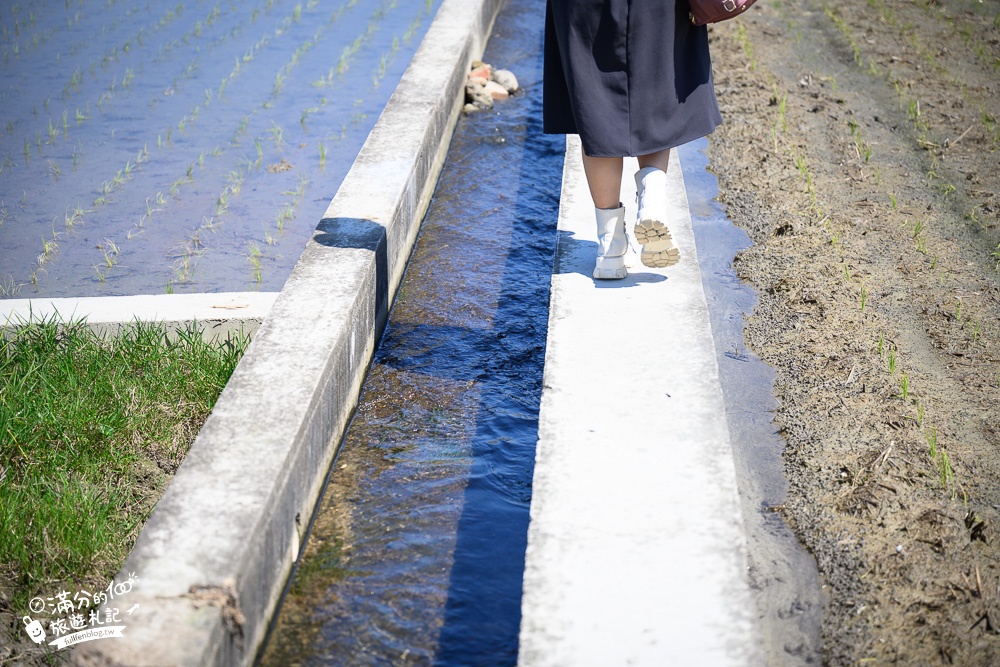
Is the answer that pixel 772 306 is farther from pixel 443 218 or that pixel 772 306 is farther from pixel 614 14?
pixel 443 218

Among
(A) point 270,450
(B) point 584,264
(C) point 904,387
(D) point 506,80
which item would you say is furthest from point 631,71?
(D) point 506,80

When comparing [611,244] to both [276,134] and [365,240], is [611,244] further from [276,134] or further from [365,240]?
[276,134]

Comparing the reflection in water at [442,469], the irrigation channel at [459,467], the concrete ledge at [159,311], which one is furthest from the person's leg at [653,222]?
the concrete ledge at [159,311]

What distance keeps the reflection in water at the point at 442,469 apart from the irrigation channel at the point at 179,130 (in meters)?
0.71

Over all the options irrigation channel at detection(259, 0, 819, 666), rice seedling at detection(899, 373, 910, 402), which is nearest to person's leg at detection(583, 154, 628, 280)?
irrigation channel at detection(259, 0, 819, 666)

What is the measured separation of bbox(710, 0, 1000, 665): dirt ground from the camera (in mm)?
2133

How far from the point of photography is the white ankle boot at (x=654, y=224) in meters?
2.81

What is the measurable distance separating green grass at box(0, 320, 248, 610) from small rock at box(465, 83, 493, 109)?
2751 millimetres

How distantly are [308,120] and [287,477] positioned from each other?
3499 mm

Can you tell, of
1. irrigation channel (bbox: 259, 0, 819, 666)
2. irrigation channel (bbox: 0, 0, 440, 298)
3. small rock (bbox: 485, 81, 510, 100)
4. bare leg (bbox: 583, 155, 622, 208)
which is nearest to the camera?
irrigation channel (bbox: 259, 0, 819, 666)

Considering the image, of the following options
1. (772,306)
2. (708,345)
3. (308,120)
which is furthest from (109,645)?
(308,120)

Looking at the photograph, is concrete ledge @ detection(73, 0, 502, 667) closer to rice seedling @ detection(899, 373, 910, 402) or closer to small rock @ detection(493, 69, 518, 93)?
rice seedling @ detection(899, 373, 910, 402)

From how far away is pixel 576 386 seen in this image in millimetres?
2549

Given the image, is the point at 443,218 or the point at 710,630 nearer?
the point at 710,630
